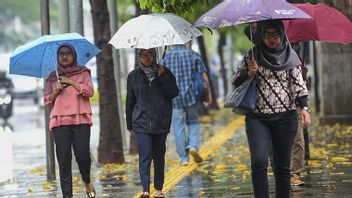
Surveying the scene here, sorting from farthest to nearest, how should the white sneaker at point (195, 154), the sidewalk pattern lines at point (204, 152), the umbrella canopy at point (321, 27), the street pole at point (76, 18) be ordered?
the street pole at point (76, 18), the white sneaker at point (195, 154), the sidewalk pattern lines at point (204, 152), the umbrella canopy at point (321, 27)

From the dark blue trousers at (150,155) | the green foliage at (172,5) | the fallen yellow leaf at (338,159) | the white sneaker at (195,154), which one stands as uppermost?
the green foliage at (172,5)

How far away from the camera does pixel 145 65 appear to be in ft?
31.8

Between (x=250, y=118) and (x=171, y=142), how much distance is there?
1159 cm

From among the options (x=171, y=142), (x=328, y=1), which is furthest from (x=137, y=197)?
(x=171, y=142)

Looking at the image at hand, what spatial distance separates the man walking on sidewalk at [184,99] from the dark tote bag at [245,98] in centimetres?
516

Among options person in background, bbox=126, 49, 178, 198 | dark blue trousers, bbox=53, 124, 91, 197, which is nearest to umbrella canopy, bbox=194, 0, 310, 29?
person in background, bbox=126, 49, 178, 198

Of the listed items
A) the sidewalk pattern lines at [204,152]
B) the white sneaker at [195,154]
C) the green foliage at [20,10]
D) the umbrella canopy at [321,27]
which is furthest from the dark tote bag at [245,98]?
the green foliage at [20,10]

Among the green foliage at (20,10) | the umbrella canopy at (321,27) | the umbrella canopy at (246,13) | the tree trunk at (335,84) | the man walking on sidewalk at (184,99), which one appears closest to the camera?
the umbrella canopy at (246,13)

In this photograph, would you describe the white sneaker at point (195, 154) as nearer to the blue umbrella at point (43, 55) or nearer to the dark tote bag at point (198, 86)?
the dark tote bag at point (198, 86)

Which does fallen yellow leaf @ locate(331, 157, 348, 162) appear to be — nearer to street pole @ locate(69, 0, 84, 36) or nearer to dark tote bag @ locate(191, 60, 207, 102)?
dark tote bag @ locate(191, 60, 207, 102)

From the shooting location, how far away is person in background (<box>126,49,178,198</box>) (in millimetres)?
9648

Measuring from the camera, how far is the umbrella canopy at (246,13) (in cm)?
757

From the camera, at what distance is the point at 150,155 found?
9.75m

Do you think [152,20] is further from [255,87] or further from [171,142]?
[171,142]
